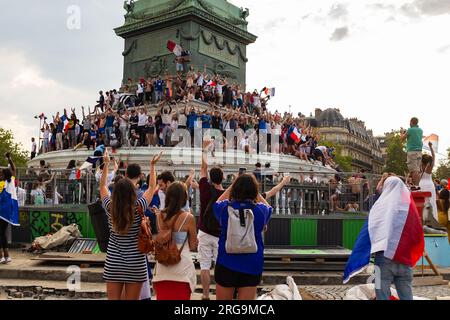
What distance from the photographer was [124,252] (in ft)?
19.1

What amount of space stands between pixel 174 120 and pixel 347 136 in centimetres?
8178

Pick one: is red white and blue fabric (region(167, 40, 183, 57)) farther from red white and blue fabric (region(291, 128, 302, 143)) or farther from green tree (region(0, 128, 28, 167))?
green tree (region(0, 128, 28, 167))

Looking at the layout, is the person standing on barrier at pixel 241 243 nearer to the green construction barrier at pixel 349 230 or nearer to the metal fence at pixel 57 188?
the green construction barrier at pixel 349 230

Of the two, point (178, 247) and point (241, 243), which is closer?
point (241, 243)

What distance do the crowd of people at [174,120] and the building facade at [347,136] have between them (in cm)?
6917

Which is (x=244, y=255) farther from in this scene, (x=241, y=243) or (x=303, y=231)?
(x=303, y=231)

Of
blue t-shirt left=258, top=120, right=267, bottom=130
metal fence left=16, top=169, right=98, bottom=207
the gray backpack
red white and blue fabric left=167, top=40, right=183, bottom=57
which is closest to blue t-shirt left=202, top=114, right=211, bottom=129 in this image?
blue t-shirt left=258, top=120, right=267, bottom=130

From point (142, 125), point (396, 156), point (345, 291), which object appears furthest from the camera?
point (396, 156)

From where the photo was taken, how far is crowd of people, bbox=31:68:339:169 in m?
26.7

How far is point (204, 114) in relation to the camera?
87.8 ft

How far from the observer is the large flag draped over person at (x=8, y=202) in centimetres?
1160

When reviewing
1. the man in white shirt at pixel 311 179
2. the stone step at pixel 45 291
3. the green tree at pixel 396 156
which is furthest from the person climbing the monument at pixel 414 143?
the green tree at pixel 396 156

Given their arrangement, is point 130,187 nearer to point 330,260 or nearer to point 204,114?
point 330,260

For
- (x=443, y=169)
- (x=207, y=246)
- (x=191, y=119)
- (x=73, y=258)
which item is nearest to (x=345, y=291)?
(x=207, y=246)
